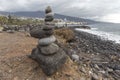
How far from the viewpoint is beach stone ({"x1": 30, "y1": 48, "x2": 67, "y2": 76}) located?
12.0m

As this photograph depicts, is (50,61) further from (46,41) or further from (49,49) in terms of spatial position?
(46,41)

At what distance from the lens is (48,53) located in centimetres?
1234

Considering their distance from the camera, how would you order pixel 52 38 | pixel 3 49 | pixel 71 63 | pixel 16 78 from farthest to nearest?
pixel 3 49 → pixel 71 63 → pixel 52 38 → pixel 16 78

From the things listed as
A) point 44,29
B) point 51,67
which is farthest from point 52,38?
point 51,67

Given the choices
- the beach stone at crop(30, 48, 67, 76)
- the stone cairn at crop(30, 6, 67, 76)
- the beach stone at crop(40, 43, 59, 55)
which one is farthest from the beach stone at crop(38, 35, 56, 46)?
the beach stone at crop(30, 48, 67, 76)

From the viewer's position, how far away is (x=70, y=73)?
42.0ft

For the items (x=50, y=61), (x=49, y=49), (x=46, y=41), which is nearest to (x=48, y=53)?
(x=49, y=49)

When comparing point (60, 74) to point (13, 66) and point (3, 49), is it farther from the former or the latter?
point (3, 49)

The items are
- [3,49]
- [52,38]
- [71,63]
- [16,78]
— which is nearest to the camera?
[16,78]

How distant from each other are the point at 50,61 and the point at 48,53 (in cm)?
45

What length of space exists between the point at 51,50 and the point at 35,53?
101 cm

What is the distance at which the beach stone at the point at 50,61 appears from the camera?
12.0 metres

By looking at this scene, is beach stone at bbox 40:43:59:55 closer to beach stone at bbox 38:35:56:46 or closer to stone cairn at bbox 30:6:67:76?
stone cairn at bbox 30:6:67:76

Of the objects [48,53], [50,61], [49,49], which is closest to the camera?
[50,61]
